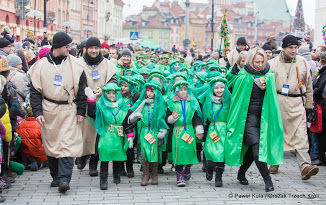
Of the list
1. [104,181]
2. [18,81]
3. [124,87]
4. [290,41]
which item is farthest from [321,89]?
[18,81]

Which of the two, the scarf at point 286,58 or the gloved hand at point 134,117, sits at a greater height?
the scarf at point 286,58

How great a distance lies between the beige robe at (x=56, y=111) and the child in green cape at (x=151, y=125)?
94 cm

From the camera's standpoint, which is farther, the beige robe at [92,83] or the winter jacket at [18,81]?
the winter jacket at [18,81]

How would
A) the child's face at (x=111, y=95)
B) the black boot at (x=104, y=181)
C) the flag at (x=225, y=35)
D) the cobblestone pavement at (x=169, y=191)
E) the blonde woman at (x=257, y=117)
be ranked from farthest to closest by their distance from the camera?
the flag at (x=225, y=35) → the child's face at (x=111, y=95) → the black boot at (x=104, y=181) → the blonde woman at (x=257, y=117) → the cobblestone pavement at (x=169, y=191)

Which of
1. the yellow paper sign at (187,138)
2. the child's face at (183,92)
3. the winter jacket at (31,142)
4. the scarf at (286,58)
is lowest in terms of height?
the winter jacket at (31,142)

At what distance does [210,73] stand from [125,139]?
301cm

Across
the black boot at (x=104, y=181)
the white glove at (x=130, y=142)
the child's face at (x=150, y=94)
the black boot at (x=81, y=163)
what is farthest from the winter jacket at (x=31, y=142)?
the child's face at (x=150, y=94)

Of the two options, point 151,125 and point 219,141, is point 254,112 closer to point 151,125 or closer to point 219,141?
point 219,141

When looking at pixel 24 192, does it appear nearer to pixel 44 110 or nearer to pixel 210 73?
pixel 44 110

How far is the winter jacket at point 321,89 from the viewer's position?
980cm

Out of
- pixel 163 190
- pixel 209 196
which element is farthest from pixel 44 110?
pixel 209 196

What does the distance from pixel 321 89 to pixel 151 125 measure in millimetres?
3496

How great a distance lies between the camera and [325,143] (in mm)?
10086

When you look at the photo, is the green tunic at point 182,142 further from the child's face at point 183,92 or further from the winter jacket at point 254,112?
the winter jacket at point 254,112
